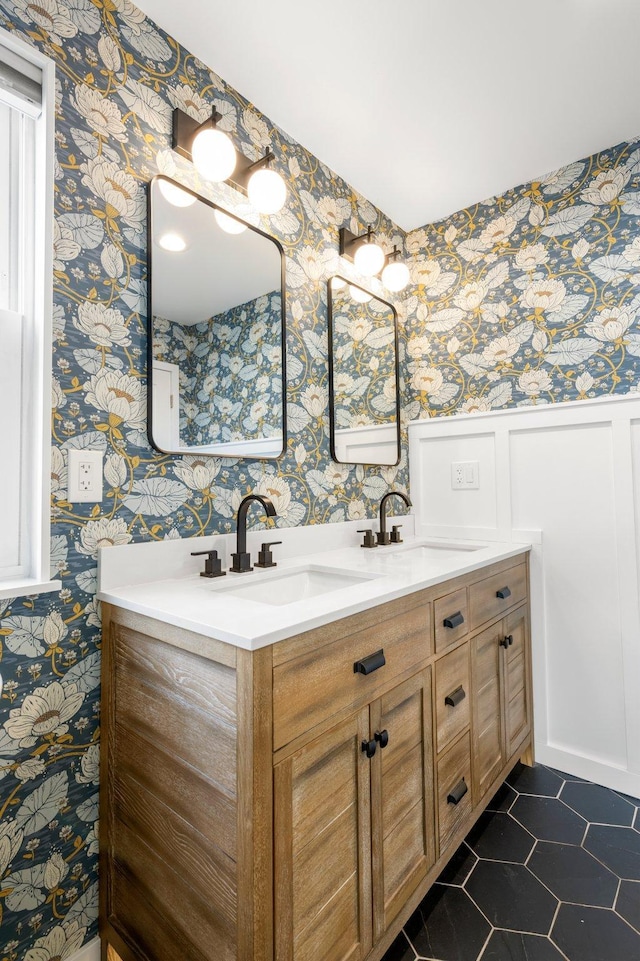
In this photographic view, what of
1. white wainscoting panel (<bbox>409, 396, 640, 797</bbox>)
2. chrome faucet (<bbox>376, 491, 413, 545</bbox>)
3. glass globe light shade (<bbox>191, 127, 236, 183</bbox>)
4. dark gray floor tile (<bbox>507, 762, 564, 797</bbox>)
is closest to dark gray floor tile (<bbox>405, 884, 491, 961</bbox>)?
dark gray floor tile (<bbox>507, 762, 564, 797</bbox>)

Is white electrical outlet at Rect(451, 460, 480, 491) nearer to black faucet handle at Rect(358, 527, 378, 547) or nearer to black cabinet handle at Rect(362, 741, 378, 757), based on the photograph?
black faucet handle at Rect(358, 527, 378, 547)

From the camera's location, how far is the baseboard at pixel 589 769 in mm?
1761

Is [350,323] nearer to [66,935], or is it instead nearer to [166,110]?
[166,110]

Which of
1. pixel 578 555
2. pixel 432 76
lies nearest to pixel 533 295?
pixel 432 76

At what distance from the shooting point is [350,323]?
2.03 metres

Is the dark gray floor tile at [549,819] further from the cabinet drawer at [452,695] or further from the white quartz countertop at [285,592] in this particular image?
the white quartz countertop at [285,592]

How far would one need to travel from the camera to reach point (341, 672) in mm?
994

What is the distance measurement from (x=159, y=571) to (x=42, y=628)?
302mm

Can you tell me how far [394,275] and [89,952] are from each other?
251 cm

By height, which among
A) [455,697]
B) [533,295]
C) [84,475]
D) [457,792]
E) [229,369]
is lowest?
[457,792]

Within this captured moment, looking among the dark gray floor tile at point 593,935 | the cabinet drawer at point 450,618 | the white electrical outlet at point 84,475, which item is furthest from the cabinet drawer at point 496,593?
the white electrical outlet at point 84,475

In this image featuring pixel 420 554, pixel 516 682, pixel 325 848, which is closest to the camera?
pixel 325 848

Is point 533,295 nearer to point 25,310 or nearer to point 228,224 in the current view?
point 228,224

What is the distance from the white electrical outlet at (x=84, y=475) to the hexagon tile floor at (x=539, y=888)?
136 cm
